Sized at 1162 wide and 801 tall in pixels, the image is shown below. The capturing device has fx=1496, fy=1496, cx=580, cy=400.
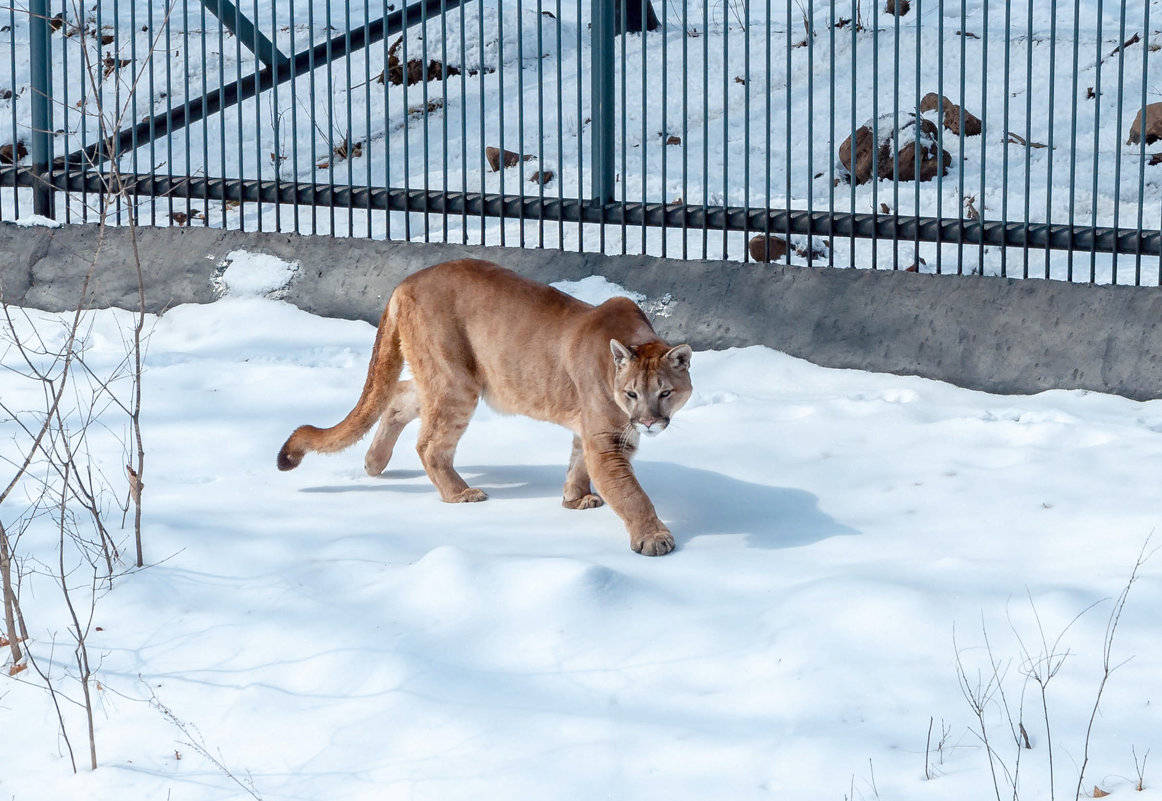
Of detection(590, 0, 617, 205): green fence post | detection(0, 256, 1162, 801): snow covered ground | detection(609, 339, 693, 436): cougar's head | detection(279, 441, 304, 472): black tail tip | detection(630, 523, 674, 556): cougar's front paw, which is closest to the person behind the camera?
detection(0, 256, 1162, 801): snow covered ground

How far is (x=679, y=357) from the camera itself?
5348mm

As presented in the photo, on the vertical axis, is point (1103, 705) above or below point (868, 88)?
below

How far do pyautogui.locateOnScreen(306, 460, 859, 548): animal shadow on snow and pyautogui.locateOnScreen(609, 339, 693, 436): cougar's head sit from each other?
45cm

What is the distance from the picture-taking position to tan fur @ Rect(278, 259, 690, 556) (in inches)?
216

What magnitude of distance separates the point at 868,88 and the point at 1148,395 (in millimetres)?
4180

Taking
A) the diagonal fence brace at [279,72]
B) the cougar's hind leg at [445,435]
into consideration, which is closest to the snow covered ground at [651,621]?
the cougar's hind leg at [445,435]

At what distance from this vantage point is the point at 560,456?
21.5ft

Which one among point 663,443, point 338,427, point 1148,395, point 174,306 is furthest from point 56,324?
→ point 1148,395

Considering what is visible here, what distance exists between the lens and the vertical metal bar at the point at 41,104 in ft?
28.9

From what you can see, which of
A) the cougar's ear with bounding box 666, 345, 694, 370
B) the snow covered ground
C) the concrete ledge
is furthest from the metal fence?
the cougar's ear with bounding box 666, 345, 694, 370

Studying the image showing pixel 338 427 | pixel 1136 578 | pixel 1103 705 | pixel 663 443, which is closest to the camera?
pixel 1103 705

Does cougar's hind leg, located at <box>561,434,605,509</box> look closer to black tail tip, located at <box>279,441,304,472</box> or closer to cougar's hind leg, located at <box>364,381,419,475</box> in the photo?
cougar's hind leg, located at <box>364,381,419,475</box>

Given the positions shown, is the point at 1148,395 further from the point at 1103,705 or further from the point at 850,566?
the point at 1103,705

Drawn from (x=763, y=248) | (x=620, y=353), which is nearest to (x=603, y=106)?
(x=763, y=248)
